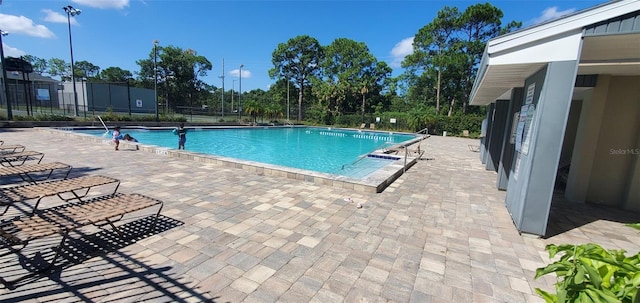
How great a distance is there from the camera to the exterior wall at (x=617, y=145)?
189 inches

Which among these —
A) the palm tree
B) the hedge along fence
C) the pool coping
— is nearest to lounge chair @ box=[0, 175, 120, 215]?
the pool coping

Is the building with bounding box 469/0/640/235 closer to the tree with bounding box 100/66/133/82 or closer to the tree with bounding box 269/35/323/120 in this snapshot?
the tree with bounding box 269/35/323/120

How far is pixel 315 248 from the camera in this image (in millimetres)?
3119

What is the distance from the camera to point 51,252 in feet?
9.18

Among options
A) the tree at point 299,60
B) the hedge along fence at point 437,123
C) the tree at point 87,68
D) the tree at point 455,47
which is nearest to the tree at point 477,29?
the tree at point 455,47

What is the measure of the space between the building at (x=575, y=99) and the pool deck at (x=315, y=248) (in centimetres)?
50

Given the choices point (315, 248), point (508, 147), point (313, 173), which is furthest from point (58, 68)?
point (508, 147)

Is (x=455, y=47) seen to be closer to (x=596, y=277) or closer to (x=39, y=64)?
(x=596, y=277)

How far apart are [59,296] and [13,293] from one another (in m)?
0.38

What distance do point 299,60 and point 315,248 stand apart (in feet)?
136

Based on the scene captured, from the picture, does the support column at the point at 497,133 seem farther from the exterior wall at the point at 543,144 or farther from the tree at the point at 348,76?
the tree at the point at 348,76

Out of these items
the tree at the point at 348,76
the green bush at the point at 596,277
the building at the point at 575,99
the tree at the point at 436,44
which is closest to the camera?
the green bush at the point at 596,277

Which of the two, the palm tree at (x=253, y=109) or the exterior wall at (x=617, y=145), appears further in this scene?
the palm tree at (x=253, y=109)

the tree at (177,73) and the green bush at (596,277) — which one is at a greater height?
the tree at (177,73)
